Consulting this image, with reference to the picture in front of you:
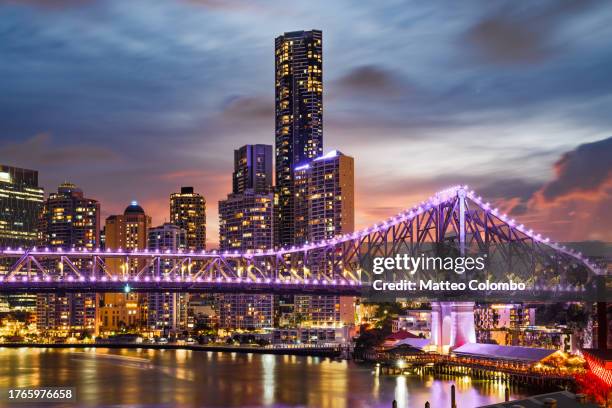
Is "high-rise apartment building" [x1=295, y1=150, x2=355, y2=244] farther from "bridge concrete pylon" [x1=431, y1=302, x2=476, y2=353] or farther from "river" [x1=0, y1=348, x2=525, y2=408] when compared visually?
"bridge concrete pylon" [x1=431, y1=302, x2=476, y2=353]

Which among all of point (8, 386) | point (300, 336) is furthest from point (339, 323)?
point (8, 386)

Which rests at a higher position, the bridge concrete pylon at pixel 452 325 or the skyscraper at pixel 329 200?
the skyscraper at pixel 329 200

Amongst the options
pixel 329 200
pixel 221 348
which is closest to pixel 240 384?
pixel 221 348

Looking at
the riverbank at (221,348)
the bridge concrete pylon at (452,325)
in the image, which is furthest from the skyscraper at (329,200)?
the bridge concrete pylon at (452,325)

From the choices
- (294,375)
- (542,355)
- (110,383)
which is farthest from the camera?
(294,375)

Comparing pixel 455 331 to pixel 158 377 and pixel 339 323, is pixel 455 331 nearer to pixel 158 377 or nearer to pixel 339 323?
pixel 158 377

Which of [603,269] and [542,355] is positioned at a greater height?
[603,269]

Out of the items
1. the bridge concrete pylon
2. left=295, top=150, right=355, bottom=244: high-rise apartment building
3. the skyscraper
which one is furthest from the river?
left=295, top=150, right=355, bottom=244: high-rise apartment building

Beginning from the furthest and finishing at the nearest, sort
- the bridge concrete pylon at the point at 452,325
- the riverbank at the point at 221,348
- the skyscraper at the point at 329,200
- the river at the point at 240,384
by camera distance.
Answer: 1. the skyscraper at the point at 329,200
2. the riverbank at the point at 221,348
3. the bridge concrete pylon at the point at 452,325
4. the river at the point at 240,384

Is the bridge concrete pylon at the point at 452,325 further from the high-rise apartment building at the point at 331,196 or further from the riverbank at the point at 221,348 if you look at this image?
the high-rise apartment building at the point at 331,196
